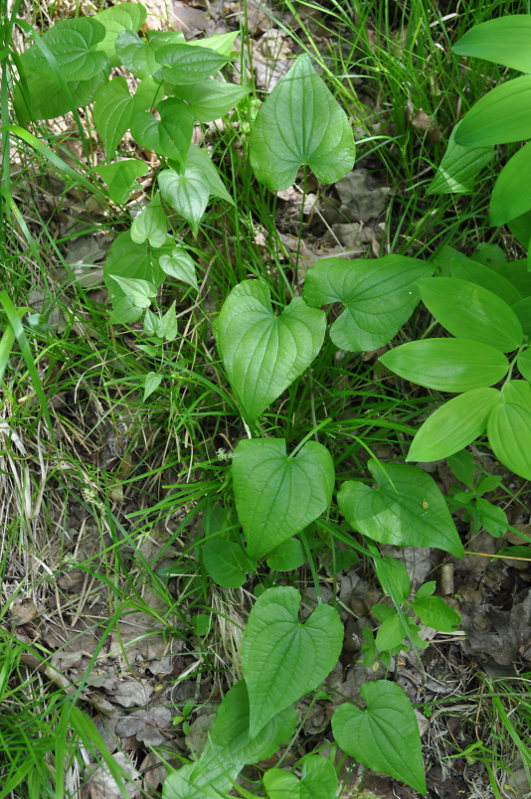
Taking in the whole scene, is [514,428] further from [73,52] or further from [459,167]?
[73,52]

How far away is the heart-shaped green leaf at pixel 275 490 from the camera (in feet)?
→ 4.34

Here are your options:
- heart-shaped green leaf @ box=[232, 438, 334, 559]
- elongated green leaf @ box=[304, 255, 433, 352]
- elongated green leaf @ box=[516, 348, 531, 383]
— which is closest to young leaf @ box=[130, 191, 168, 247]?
elongated green leaf @ box=[304, 255, 433, 352]

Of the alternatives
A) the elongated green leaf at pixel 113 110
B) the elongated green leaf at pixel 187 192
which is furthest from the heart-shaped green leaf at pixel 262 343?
the elongated green leaf at pixel 113 110

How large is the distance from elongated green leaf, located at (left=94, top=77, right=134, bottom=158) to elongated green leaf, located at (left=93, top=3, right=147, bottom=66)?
89 millimetres

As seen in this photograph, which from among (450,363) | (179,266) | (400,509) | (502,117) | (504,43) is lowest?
(400,509)

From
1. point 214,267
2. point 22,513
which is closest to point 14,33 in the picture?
point 214,267

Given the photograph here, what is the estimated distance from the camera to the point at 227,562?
1.57 metres

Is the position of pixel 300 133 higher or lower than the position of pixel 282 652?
higher

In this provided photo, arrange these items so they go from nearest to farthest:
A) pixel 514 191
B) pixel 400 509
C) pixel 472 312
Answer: pixel 514 191
pixel 472 312
pixel 400 509

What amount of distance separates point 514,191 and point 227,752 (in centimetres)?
143

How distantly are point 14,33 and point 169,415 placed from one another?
4.16 ft

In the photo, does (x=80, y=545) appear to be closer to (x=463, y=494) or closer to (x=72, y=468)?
(x=72, y=468)

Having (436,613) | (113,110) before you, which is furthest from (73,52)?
(436,613)

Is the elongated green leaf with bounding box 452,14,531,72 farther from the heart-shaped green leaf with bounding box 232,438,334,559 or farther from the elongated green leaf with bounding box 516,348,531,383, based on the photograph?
the heart-shaped green leaf with bounding box 232,438,334,559
